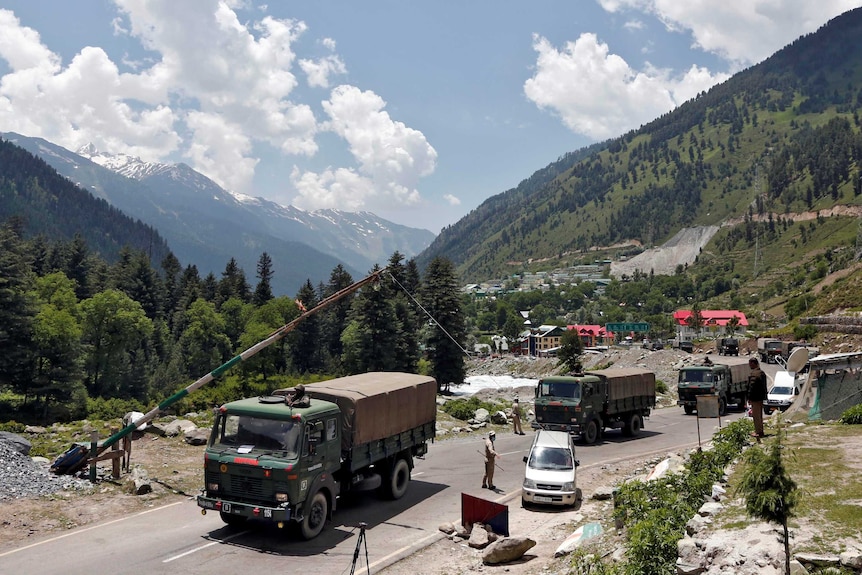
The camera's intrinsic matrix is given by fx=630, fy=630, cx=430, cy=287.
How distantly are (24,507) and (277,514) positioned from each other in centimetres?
779

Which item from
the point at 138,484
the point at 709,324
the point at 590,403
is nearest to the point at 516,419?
the point at 590,403

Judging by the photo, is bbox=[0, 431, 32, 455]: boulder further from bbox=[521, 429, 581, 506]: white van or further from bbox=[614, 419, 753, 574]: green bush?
bbox=[614, 419, 753, 574]: green bush

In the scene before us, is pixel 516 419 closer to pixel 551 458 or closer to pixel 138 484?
pixel 551 458

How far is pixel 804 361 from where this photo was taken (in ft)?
65.6

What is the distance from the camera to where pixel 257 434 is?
14.5 metres

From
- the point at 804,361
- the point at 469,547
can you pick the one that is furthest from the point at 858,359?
the point at 469,547

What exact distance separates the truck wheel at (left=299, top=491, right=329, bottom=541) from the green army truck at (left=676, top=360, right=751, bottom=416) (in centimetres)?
3119

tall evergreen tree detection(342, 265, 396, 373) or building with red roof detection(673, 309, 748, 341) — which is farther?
building with red roof detection(673, 309, 748, 341)

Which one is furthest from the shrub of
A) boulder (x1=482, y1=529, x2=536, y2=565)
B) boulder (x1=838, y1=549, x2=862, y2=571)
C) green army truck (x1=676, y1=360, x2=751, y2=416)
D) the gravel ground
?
boulder (x1=838, y1=549, x2=862, y2=571)

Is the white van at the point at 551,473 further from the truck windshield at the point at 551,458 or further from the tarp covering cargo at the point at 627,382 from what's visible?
the tarp covering cargo at the point at 627,382

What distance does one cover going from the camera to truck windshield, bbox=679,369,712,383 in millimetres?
40341

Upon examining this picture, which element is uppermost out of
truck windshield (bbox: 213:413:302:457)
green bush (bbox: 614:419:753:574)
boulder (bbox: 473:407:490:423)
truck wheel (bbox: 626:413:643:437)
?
truck windshield (bbox: 213:413:302:457)

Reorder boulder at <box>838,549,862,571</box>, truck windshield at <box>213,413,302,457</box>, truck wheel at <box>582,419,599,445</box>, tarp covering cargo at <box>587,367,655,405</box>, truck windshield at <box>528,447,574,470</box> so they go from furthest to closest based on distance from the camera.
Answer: tarp covering cargo at <box>587,367,655,405</box> < truck wheel at <box>582,419,599,445</box> < truck windshield at <box>528,447,574,470</box> < truck windshield at <box>213,413,302,457</box> < boulder at <box>838,549,862,571</box>

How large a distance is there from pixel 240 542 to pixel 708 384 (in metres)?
33.6
